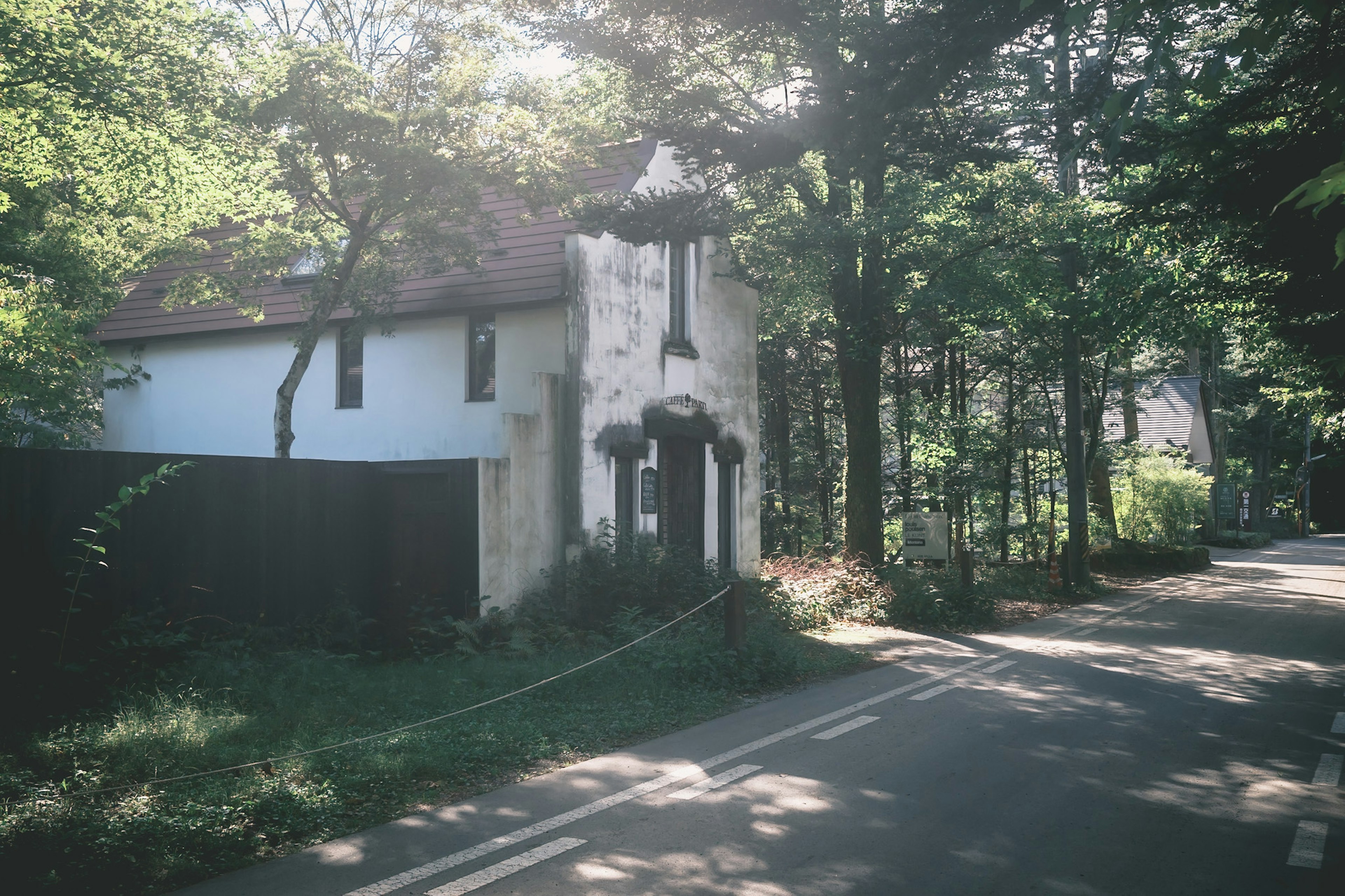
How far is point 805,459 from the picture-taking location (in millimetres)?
30266

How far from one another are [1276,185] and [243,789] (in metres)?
10.3

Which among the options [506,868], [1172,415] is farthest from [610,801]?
[1172,415]

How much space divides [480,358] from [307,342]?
310 centimetres

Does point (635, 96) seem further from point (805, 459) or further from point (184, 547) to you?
point (805, 459)

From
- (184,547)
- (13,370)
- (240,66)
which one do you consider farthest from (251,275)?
(184,547)

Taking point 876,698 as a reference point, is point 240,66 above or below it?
above

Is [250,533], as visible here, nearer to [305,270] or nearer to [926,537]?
[305,270]

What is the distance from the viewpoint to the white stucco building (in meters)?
14.8

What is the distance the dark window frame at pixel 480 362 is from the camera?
16844mm

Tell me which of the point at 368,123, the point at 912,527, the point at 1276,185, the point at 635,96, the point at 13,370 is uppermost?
the point at 635,96

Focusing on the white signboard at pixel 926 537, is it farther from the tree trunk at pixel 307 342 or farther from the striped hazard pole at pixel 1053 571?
the tree trunk at pixel 307 342

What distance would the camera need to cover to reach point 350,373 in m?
18.2

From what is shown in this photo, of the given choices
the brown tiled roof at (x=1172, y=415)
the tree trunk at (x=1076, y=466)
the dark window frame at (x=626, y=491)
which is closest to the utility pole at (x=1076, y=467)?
the tree trunk at (x=1076, y=466)

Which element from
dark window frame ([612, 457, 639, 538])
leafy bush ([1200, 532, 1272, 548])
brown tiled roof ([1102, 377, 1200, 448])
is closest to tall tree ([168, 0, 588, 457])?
dark window frame ([612, 457, 639, 538])
